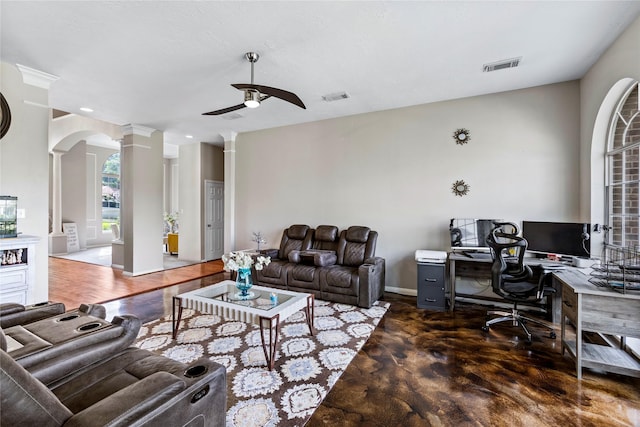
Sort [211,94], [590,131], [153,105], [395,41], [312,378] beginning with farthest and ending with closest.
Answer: [153,105], [211,94], [590,131], [395,41], [312,378]

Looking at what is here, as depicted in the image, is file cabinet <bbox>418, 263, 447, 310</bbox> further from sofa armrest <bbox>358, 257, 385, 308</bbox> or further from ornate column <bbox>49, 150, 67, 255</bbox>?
ornate column <bbox>49, 150, 67, 255</bbox>

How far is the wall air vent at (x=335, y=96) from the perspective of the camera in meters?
4.09

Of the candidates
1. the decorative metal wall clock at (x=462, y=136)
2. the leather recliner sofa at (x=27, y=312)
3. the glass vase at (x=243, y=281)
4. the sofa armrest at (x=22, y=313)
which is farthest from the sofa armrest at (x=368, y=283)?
the sofa armrest at (x=22, y=313)

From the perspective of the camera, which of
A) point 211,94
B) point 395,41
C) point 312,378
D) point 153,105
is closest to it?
point 312,378

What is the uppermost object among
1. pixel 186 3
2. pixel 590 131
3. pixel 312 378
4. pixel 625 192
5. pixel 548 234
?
pixel 186 3

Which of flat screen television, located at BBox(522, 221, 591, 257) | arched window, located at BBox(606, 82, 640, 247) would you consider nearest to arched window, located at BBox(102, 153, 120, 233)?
flat screen television, located at BBox(522, 221, 591, 257)

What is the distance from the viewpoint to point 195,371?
139 cm

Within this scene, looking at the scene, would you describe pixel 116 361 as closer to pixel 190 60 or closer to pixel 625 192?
pixel 190 60

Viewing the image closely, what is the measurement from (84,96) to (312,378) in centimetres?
493

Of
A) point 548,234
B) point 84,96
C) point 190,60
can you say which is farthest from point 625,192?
point 84,96

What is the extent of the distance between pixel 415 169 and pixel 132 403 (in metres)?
4.33

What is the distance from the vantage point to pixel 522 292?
3.03 meters

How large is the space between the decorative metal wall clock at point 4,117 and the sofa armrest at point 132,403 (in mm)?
3861

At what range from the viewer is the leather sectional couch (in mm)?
3920
